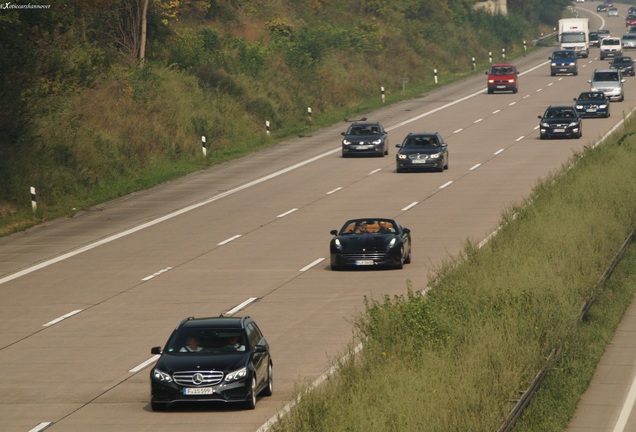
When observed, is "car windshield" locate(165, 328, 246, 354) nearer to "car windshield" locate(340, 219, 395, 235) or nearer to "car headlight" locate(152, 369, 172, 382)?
"car headlight" locate(152, 369, 172, 382)

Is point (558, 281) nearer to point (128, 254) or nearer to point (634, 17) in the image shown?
point (128, 254)

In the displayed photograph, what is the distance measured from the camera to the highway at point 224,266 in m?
22.2

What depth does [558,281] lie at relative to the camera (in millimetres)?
25500

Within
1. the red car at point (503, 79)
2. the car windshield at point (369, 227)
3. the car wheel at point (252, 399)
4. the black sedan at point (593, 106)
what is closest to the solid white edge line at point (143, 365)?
the car wheel at point (252, 399)

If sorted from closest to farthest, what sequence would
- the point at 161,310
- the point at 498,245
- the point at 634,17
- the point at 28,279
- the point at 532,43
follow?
the point at 161,310 → the point at 498,245 → the point at 28,279 → the point at 532,43 → the point at 634,17

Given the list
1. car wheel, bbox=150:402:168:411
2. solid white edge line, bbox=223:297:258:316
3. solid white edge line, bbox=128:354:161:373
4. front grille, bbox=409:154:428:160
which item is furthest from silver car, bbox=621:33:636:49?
car wheel, bbox=150:402:168:411

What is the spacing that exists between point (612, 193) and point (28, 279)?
16.5 metres

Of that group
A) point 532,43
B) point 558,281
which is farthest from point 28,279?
point 532,43

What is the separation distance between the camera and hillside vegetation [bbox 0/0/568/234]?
1930 inches

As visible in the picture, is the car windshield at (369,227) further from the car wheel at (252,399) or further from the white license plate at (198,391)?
the white license plate at (198,391)

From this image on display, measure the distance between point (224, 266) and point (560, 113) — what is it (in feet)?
110

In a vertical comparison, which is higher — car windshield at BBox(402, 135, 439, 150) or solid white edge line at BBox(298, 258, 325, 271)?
solid white edge line at BBox(298, 258, 325, 271)

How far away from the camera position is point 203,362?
65.9 ft

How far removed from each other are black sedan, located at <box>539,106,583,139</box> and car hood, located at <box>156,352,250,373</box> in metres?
46.1
